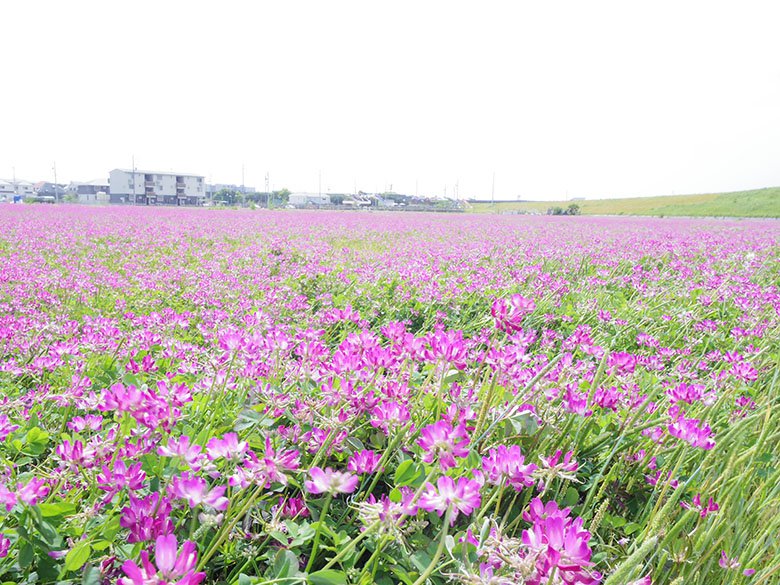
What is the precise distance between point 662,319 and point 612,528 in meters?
3.43

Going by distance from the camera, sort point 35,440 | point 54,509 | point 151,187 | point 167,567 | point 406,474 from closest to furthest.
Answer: point 167,567 < point 54,509 < point 406,474 < point 35,440 < point 151,187

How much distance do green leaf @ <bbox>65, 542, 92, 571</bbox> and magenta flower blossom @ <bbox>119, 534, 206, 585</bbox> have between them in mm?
374

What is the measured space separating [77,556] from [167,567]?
0.45m

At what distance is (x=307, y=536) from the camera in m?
1.23

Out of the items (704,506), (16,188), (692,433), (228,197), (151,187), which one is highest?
(16,188)

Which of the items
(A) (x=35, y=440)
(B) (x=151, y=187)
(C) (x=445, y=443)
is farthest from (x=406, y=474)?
(B) (x=151, y=187)

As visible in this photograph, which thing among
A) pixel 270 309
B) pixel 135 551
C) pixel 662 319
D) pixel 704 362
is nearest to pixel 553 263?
pixel 662 319

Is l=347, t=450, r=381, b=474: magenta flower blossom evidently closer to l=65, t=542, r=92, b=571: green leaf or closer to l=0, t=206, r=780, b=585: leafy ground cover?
l=0, t=206, r=780, b=585: leafy ground cover

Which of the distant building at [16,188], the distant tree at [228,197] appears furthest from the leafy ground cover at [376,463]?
the distant building at [16,188]

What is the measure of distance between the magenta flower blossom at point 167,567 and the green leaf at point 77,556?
0.37m

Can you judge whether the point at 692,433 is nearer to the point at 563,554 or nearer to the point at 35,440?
the point at 563,554

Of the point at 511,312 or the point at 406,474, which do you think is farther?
the point at 511,312

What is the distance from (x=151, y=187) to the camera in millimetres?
93062

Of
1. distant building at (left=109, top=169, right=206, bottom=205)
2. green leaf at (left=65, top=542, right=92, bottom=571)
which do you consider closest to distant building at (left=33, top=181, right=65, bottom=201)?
distant building at (left=109, top=169, right=206, bottom=205)
